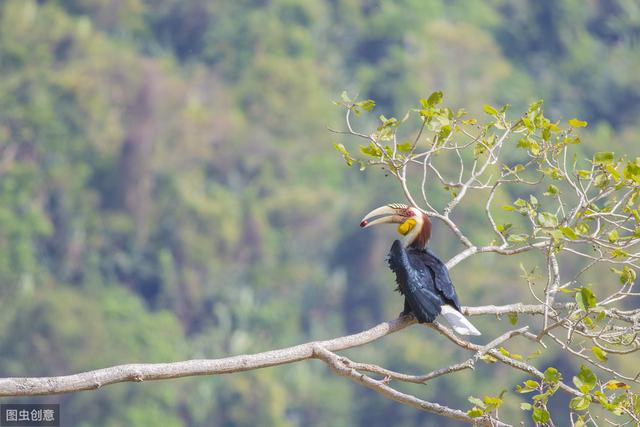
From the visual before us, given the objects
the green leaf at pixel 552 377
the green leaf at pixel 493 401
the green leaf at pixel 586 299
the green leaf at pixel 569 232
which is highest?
the green leaf at pixel 569 232

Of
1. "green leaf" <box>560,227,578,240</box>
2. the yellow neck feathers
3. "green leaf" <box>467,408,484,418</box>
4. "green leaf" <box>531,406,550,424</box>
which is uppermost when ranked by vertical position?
the yellow neck feathers

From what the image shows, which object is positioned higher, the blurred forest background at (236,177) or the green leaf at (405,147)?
the blurred forest background at (236,177)

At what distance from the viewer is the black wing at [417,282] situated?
271 inches

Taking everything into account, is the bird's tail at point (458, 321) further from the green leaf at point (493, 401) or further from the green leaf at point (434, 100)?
the green leaf at point (493, 401)

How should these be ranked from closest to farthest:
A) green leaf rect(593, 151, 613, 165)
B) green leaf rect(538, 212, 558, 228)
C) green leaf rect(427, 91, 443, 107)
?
green leaf rect(538, 212, 558, 228), green leaf rect(593, 151, 613, 165), green leaf rect(427, 91, 443, 107)

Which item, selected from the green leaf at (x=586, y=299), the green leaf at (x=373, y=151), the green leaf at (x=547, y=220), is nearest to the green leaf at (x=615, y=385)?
the green leaf at (x=586, y=299)

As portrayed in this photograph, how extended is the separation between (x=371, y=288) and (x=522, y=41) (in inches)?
844

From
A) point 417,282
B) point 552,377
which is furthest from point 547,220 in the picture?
point 417,282

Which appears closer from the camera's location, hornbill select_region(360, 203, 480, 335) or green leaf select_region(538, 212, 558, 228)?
green leaf select_region(538, 212, 558, 228)

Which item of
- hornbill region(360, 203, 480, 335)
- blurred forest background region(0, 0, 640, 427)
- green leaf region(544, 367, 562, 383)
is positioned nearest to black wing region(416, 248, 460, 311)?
hornbill region(360, 203, 480, 335)

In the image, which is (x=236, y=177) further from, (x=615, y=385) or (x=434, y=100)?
(x=615, y=385)

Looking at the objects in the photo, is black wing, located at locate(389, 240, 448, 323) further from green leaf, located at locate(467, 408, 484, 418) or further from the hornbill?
green leaf, located at locate(467, 408, 484, 418)

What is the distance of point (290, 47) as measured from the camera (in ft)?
197

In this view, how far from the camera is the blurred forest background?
1535 inches
